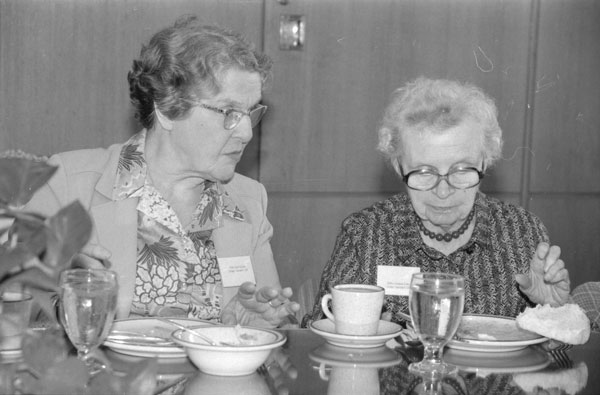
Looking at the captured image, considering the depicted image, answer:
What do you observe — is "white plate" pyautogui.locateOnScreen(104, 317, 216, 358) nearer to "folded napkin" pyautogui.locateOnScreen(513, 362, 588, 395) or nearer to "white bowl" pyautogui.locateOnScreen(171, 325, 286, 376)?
"white bowl" pyautogui.locateOnScreen(171, 325, 286, 376)

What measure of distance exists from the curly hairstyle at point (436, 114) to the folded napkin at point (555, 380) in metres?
1.00

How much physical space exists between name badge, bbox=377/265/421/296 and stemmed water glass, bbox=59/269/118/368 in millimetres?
1086

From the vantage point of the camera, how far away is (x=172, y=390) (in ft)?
4.58

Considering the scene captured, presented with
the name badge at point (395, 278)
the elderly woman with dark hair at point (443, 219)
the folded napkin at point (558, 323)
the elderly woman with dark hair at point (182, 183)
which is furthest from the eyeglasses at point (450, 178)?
the folded napkin at point (558, 323)

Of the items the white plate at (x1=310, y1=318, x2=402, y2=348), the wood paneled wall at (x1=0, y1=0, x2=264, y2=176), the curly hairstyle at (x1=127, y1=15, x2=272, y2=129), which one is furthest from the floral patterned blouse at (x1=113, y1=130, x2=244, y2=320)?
the wood paneled wall at (x1=0, y1=0, x2=264, y2=176)

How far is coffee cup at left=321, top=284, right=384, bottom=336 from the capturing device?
5.81ft

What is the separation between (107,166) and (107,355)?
1001 millimetres

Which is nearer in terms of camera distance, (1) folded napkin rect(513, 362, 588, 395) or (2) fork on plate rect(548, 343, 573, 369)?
(1) folded napkin rect(513, 362, 588, 395)

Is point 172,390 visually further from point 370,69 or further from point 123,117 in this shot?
point 370,69

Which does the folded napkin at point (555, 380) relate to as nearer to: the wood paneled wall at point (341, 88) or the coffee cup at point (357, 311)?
the coffee cup at point (357, 311)

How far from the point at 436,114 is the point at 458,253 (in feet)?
1.34

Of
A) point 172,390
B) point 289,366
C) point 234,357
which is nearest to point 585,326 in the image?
point 289,366

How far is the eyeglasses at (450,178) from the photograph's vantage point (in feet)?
8.05

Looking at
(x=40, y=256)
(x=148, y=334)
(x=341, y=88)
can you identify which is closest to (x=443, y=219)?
(x=148, y=334)
